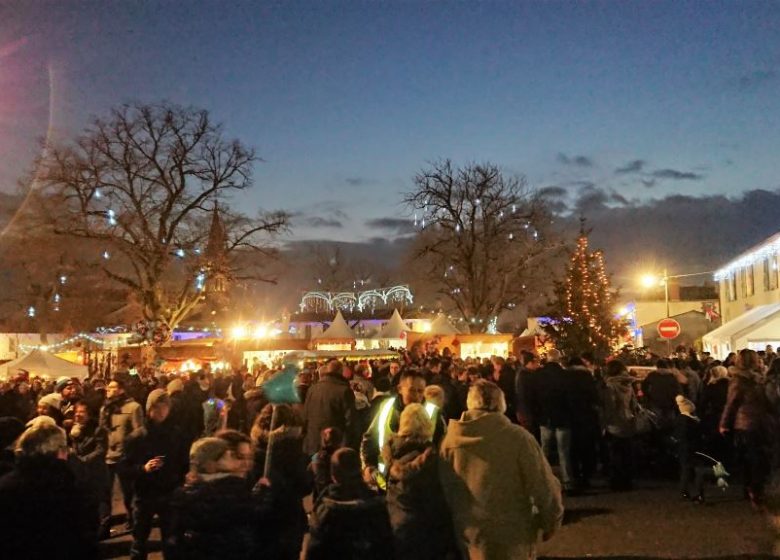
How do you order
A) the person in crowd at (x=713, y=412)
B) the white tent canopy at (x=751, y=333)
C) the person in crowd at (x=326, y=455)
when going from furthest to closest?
the white tent canopy at (x=751, y=333)
the person in crowd at (x=713, y=412)
the person in crowd at (x=326, y=455)

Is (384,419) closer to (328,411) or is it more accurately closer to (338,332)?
(328,411)

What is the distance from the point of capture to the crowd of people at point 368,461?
3.58 meters

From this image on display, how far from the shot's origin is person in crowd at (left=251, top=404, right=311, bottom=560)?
407 cm

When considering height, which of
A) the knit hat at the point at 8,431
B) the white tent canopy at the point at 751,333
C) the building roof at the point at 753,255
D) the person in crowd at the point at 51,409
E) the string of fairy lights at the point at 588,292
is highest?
the building roof at the point at 753,255

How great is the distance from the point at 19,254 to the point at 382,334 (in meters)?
16.9

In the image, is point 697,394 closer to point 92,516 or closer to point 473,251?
point 92,516

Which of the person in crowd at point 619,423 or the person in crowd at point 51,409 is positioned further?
the person in crowd at point 619,423

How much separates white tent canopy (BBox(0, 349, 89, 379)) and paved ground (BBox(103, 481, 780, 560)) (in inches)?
445

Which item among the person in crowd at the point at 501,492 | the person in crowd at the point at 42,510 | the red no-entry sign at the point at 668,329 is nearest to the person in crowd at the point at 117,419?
the person in crowd at the point at 42,510

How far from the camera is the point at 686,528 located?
746 centimetres

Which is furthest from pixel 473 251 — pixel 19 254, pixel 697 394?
pixel 697 394

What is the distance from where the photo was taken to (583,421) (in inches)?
367

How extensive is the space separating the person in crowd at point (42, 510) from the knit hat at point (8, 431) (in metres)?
3.53

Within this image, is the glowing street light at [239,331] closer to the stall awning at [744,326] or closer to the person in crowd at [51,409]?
the stall awning at [744,326]
